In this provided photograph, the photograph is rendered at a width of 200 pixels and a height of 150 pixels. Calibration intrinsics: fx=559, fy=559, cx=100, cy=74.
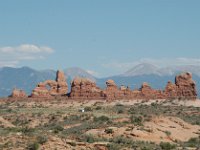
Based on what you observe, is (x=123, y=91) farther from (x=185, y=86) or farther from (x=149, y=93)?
(x=185, y=86)

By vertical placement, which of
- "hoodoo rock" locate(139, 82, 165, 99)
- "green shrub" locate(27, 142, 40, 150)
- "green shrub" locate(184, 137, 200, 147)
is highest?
"hoodoo rock" locate(139, 82, 165, 99)

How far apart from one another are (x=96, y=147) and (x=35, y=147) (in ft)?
17.4

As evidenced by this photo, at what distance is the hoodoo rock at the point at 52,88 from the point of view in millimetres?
108875

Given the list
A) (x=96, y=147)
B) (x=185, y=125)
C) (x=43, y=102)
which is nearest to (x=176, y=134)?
(x=185, y=125)

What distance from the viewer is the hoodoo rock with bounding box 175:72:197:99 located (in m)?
106

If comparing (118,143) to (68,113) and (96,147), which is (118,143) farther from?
(68,113)

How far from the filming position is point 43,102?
10569cm

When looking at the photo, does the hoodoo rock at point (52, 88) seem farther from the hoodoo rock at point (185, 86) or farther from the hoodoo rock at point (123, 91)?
the hoodoo rock at point (185, 86)

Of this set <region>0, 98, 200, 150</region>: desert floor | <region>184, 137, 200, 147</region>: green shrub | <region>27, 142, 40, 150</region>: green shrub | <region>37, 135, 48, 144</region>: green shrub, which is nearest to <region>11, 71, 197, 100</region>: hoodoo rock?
<region>0, 98, 200, 150</region>: desert floor

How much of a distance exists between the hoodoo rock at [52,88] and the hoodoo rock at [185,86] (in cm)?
2251

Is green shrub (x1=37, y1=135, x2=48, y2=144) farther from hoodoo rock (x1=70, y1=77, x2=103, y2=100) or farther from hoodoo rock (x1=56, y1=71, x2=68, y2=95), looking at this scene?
hoodoo rock (x1=56, y1=71, x2=68, y2=95)

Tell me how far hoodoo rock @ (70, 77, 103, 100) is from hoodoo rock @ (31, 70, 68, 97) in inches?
163

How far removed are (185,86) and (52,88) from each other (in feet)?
86.2

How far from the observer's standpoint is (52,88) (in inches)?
4392
